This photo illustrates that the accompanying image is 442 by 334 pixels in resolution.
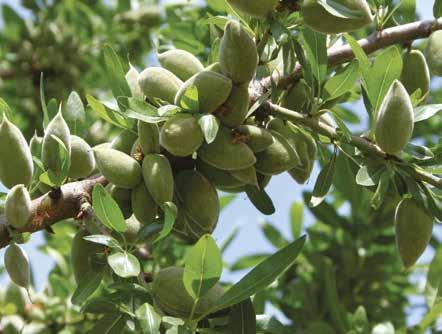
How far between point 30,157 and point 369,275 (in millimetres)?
1386

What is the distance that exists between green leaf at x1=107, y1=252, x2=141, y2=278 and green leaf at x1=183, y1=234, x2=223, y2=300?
0.27 ft

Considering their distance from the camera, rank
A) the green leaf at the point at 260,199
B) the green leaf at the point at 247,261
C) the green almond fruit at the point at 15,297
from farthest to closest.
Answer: the green leaf at the point at 247,261
the green almond fruit at the point at 15,297
the green leaf at the point at 260,199

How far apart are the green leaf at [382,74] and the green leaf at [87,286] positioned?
60cm

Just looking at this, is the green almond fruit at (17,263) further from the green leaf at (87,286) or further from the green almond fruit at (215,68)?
the green almond fruit at (215,68)

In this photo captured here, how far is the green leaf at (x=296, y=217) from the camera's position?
248 centimetres

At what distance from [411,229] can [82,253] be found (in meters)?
0.60

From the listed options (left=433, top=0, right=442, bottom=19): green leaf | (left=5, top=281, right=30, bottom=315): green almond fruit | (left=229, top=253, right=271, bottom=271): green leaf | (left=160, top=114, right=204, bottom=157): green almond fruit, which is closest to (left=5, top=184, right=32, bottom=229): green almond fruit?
(left=160, top=114, right=204, bottom=157): green almond fruit

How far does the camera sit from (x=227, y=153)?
1.33 metres

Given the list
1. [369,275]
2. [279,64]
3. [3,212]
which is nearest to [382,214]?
[369,275]

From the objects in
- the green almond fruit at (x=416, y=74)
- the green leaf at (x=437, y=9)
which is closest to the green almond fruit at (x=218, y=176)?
the green almond fruit at (x=416, y=74)

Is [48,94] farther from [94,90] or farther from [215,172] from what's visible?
[215,172]

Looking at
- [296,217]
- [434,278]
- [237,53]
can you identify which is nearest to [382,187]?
[237,53]

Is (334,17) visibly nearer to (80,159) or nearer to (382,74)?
(382,74)

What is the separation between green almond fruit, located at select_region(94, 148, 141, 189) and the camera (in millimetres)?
1346
